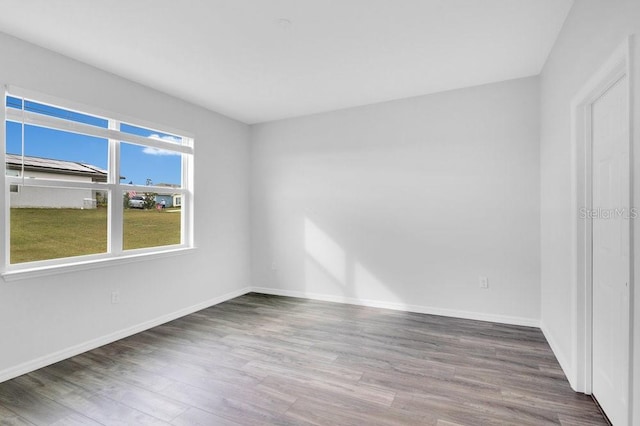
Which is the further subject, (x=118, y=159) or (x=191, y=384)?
(x=118, y=159)

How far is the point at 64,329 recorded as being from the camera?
279 cm

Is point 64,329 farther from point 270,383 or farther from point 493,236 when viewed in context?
point 493,236

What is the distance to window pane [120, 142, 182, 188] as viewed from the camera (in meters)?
3.44

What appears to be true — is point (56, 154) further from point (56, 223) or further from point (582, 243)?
point (582, 243)

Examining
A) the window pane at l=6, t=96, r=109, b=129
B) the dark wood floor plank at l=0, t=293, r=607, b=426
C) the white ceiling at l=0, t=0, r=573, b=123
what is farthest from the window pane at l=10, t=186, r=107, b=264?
the white ceiling at l=0, t=0, r=573, b=123


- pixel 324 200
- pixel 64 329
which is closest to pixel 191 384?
pixel 64 329

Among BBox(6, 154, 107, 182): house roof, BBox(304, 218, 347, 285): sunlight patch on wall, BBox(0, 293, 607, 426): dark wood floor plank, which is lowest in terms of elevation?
BBox(0, 293, 607, 426): dark wood floor plank

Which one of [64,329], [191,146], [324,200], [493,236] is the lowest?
[64,329]

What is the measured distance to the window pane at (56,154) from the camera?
8.58 feet

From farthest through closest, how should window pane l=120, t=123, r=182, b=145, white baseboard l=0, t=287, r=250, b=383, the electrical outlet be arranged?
the electrical outlet → window pane l=120, t=123, r=182, b=145 → white baseboard l=0, t=287, r=250, b=383

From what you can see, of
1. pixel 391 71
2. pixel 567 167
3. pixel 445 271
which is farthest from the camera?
pixel 445 271

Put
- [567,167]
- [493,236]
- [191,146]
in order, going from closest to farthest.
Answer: [567,167], [493,236], [191,146]

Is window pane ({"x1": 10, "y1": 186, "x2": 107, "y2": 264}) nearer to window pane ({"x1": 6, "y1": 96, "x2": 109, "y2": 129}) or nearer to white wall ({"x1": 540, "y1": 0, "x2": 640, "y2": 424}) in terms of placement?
window pane ({"x1": 6, "y1": 96, "x2": 109, "y2": 129})

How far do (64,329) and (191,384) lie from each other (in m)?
1.39
